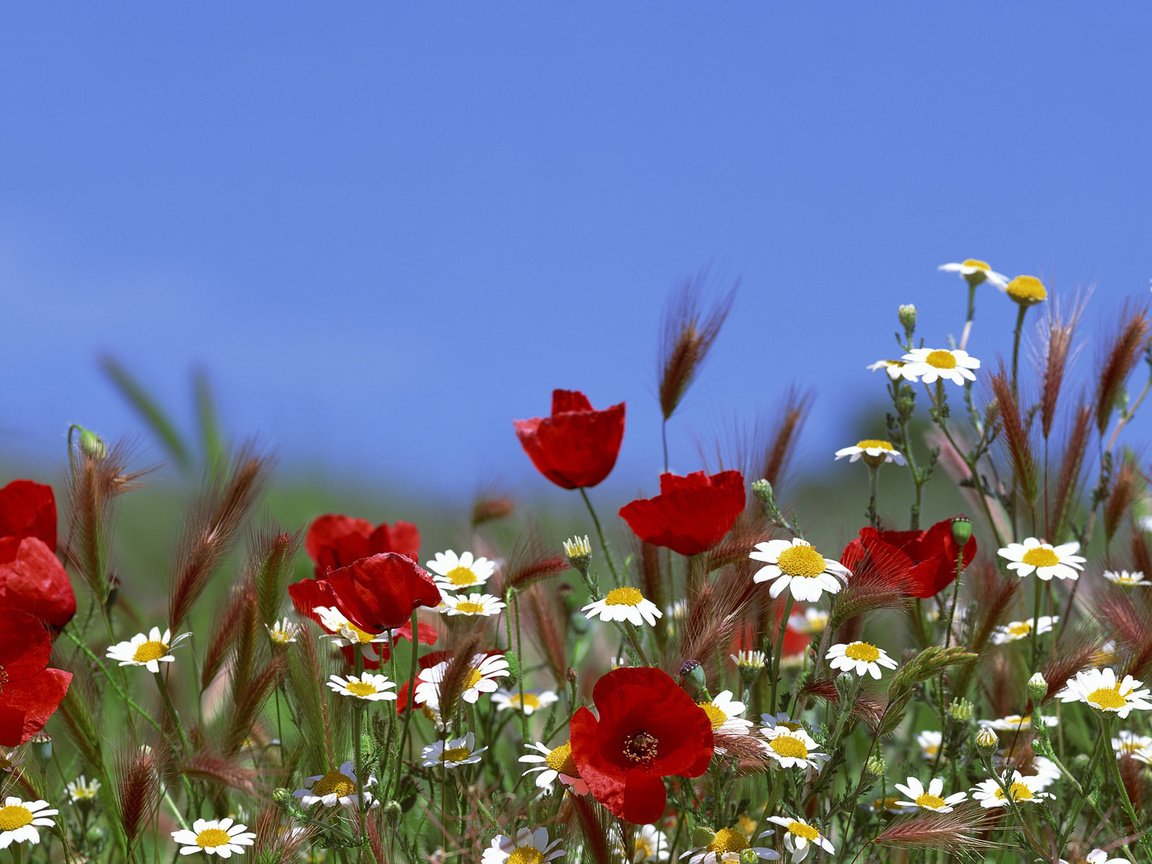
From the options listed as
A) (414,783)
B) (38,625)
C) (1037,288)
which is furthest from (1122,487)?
(38,625)

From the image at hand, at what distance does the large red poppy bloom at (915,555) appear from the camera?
1.84 meters

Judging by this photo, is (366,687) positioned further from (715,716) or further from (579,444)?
(579,444)

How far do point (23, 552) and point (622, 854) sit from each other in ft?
3.32

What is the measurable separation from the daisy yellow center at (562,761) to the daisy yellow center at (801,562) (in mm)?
384

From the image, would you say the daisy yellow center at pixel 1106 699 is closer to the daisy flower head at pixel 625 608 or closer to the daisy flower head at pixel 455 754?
the daisy flower head at pixel 625 608

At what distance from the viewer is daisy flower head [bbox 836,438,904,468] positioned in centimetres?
228

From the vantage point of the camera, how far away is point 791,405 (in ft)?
7.73

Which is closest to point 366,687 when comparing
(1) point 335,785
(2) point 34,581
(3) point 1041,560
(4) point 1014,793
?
(1) point 335,785

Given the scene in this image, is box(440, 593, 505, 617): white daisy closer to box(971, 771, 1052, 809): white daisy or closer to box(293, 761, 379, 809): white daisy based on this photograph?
box(293, 761, 379, 809): white daisy

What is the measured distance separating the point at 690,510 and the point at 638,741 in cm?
39

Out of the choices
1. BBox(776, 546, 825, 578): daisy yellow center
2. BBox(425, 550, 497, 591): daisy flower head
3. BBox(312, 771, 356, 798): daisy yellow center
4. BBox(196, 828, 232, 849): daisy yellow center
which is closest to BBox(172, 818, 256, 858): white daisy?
BBox(196, 828, 232, 849): daisy yellow center

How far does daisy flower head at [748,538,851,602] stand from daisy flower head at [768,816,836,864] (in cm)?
29

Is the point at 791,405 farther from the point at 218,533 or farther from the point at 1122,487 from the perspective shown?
the point at 218,533

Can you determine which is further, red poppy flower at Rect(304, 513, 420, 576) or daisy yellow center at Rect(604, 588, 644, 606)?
red poppy flower at Rect(304, 513, 420, 576)
